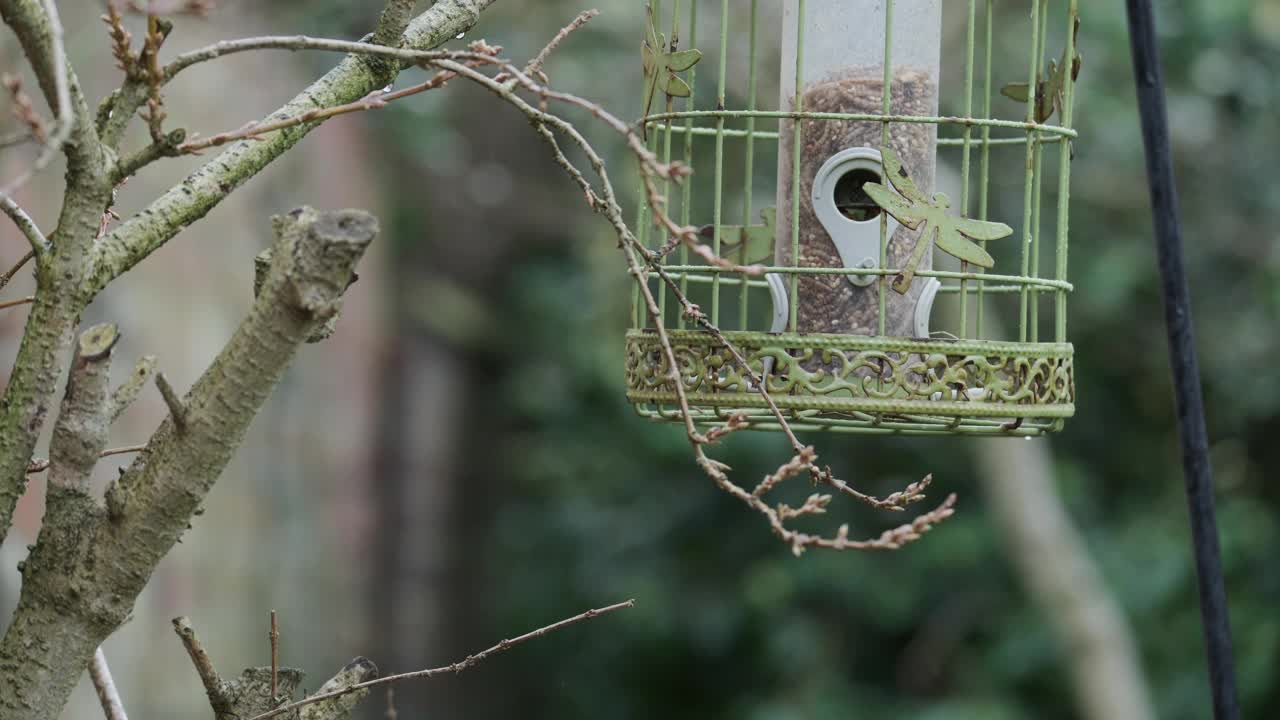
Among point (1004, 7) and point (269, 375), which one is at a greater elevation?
point (1004, 7)

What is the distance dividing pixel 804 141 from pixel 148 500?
3.05 ft

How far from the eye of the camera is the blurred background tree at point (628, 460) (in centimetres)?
419

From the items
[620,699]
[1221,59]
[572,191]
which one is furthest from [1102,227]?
[620,699]

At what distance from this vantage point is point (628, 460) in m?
5.62

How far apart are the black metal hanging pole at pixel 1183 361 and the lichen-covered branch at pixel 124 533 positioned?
0.67 m

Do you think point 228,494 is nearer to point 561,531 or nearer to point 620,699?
point 561,531

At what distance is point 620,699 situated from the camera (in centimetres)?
605

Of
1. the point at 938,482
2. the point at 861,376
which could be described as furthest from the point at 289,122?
the point at 938,482

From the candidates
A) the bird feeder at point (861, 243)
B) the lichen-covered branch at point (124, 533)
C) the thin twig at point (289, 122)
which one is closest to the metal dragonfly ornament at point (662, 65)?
the bird feeder at point (861, 243)

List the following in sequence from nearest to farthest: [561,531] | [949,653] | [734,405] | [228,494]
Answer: [734,405] → [228,494] → [949,653] → [561,531]

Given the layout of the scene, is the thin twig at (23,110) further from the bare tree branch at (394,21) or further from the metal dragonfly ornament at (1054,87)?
the metal dragonfly ornament at (1054,87)

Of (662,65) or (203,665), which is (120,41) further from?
(662,65)

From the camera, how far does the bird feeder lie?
4.35 ft

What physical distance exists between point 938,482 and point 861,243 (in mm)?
3639
